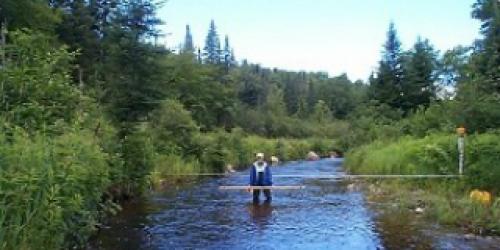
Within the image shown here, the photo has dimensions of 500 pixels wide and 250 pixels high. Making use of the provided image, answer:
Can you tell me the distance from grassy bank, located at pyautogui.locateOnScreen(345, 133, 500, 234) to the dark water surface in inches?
34.3

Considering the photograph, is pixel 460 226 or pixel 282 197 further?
pixel 282 197

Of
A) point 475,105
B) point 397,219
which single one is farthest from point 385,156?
point 397,219

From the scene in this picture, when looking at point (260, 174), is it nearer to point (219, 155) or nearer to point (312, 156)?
point (219, 155)

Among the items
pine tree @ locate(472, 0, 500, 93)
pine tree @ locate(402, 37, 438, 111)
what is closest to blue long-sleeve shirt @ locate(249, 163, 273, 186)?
pine tree @ locate(472, 0, 500, 93)

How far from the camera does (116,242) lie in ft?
38.3

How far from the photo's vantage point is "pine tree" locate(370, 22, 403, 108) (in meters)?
44.1

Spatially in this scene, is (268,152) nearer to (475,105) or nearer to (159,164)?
(159,164)

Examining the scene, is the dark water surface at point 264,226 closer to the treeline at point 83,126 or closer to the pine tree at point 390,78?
the treeline at point 83,126

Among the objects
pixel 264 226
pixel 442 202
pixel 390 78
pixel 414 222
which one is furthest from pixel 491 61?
pixel 390 78

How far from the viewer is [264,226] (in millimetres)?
14000

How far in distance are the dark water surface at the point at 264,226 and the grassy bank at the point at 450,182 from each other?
87 cm

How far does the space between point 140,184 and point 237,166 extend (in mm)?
19326

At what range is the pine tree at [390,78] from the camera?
44.1 m

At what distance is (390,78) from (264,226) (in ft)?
109
